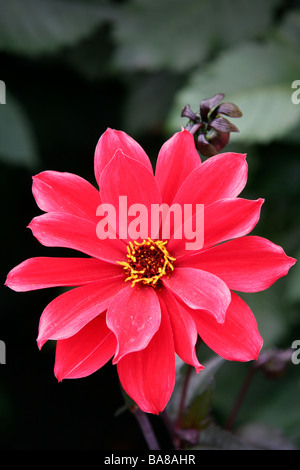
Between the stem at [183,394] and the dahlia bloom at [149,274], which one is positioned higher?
the dahlia bloom at [149,274]

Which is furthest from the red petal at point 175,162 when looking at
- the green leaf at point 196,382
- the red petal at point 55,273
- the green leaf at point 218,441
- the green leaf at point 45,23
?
the green leaf at point 45,23

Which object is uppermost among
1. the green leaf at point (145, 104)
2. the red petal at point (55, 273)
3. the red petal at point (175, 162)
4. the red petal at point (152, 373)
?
the green leaf at point (145, 104)

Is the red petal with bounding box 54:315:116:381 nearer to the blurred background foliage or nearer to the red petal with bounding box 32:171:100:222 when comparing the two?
the red petal with bounding box 32:171:100:222

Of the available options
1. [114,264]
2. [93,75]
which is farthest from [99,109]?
[114,264]

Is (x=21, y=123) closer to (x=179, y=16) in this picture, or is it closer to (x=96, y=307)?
(x=179, y=16)

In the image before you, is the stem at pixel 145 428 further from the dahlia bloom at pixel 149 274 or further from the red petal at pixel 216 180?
the red petal at pixel 216 180

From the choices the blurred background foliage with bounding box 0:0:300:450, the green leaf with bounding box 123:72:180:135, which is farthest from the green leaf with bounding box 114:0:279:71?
the green leaf with bounding box 123:72:180:135

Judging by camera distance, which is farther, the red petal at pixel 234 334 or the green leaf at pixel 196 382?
the green leaf at pixel 196 382
